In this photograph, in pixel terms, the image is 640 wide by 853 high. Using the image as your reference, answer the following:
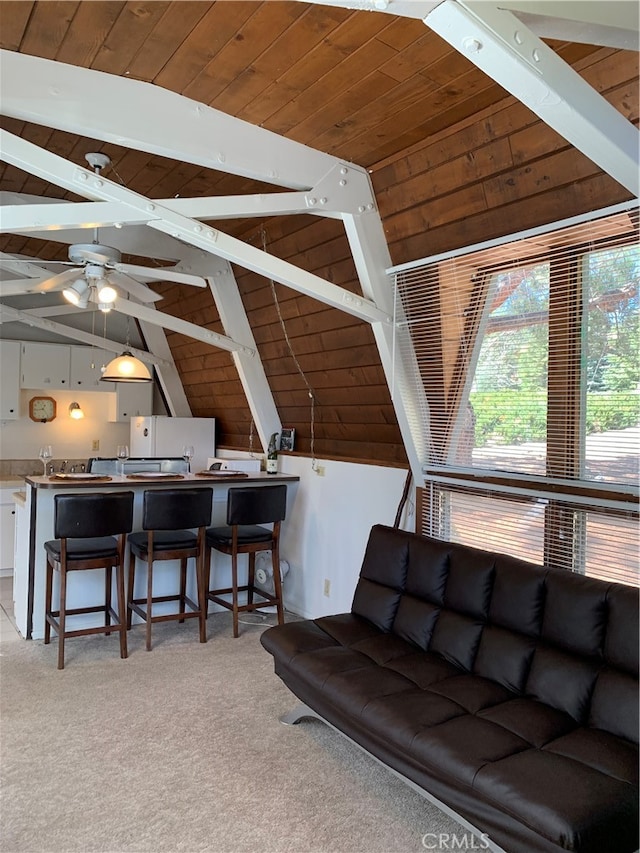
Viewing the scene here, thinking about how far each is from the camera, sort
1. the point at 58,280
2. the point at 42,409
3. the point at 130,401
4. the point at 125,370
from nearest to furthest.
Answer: the point at 58,280
the point at 125,370
the point at 42,409
the point at 130,401

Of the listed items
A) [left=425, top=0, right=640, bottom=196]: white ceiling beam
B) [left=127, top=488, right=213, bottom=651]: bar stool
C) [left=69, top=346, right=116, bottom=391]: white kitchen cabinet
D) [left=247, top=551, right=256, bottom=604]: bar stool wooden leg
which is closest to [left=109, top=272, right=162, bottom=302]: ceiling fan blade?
[left=127, top=488, right=213, bottom=651]: bar stool

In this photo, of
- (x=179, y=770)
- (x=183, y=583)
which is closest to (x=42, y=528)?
(x=183, y=583)

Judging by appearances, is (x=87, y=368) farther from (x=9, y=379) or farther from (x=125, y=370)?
(x=125, y=370)

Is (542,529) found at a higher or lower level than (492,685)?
higher

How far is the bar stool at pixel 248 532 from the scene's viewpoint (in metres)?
4.14

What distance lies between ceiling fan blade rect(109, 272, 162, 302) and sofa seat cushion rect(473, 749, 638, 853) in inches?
136

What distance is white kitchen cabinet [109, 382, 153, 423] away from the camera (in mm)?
6660

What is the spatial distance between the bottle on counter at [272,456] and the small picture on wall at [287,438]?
2.3 inches

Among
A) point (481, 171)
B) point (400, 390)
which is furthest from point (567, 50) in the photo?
point (400, 390)

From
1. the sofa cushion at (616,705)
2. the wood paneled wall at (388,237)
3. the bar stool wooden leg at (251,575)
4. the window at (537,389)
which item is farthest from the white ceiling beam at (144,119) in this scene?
the bar stool wooden leg at (251,575)

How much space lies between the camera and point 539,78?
66.0 inches

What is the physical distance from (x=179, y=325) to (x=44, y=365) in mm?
2265

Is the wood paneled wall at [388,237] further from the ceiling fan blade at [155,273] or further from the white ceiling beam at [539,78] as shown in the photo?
the ceiling fan blade at [155,273]

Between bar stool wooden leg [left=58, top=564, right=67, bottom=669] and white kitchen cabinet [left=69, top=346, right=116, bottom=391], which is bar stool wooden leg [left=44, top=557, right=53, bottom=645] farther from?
white kitchen cabinet [left=69, top=346, right=116, bottom=391]
